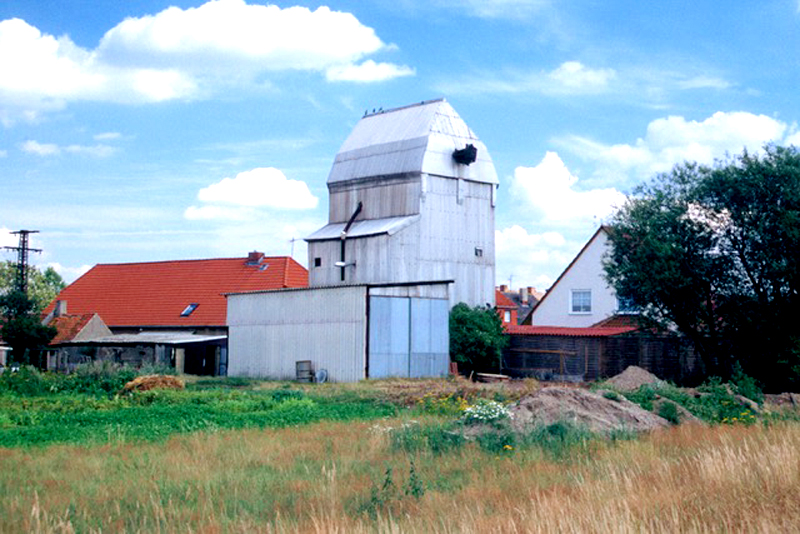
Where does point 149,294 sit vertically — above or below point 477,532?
above

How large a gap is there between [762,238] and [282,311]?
66.4 feet

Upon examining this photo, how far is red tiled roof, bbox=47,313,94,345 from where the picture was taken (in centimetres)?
5378

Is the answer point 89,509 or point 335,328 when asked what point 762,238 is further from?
point 89,509

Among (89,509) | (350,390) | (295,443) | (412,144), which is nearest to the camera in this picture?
(89,509)

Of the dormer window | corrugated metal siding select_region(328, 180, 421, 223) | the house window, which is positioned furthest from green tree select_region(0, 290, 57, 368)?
the house window

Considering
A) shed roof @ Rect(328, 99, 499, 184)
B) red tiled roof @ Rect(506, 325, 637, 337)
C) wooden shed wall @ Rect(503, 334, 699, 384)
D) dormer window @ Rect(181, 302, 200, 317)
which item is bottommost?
wooden shed wall @ Rect(503, 334, 699, 384)

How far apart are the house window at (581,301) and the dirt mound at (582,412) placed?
29515mm

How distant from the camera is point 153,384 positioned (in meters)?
29.2

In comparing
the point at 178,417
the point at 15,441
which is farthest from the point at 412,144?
the point at 15,441

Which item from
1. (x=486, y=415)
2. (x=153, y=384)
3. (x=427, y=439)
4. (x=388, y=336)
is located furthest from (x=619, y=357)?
(x=427, y=439)

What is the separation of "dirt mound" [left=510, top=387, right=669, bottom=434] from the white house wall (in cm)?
2836

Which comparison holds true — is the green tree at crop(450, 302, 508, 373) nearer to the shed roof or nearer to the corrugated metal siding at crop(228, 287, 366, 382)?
the corrugated metal siding at crop(228, 287, 366, 382)

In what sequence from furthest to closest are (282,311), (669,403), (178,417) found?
(282,311)
(178,417)
(669,403)

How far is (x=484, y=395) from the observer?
25.8 m
